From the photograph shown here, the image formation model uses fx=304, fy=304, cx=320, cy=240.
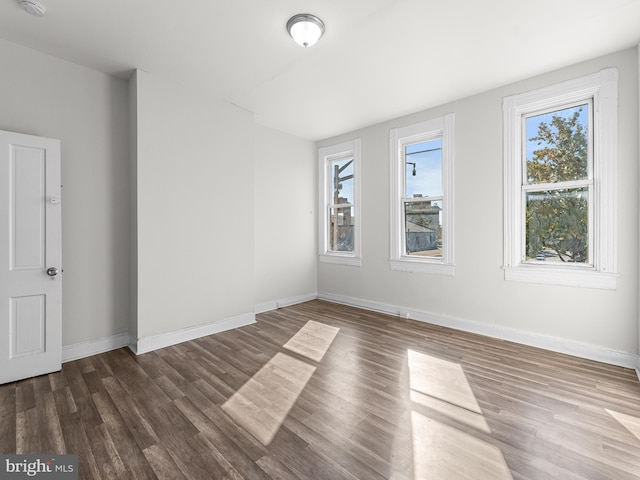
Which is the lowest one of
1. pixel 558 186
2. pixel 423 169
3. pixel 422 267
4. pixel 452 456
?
pixel 452 456

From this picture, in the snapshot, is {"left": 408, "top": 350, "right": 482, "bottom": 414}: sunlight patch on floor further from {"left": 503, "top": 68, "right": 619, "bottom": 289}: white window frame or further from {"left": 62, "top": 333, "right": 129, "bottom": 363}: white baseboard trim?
{"left": 62, "top": 333, "right": 129, "bottom": 363}: white baseboard trim

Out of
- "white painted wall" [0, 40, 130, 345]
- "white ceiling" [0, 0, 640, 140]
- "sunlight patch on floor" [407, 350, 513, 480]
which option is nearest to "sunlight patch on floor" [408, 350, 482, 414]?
"sunlight patch on floor" [407, 350, 513, 480]

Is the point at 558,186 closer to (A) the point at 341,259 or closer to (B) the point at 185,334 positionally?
(A) the point at 341,259

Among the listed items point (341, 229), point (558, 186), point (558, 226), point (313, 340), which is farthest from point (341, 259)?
point (558, 186)

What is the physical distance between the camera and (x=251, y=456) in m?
1.77

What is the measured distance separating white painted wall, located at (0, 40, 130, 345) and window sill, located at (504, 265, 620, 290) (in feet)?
14.7

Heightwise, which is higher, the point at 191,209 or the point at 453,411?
the point at 191,209

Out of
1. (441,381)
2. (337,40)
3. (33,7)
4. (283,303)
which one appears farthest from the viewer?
(283,303)

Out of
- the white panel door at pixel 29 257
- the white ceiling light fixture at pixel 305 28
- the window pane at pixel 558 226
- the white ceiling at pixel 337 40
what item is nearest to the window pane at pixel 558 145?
the window pane at pixel 558 226

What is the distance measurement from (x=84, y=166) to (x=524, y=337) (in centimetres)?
513

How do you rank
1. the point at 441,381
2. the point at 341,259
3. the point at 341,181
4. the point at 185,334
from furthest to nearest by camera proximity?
the point at 341,181, the point at 341,259, the point at 185,334, the point at 441,381

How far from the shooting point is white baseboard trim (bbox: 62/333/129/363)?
306cm

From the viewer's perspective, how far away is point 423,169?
4.43 meters

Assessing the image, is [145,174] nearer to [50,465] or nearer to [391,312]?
[50,465]
